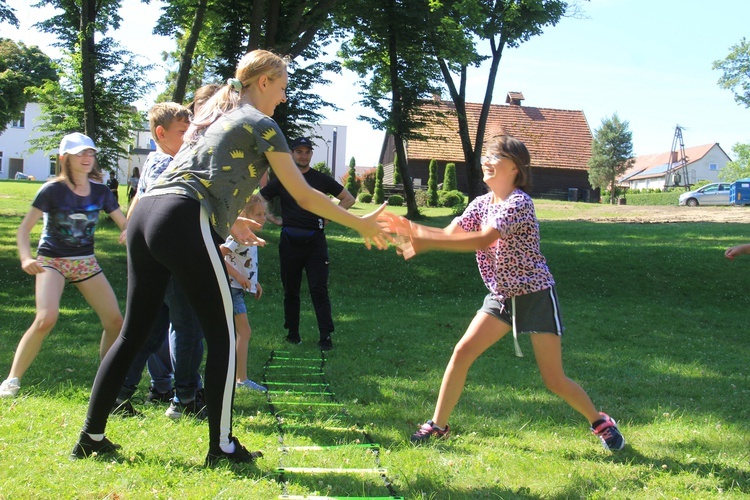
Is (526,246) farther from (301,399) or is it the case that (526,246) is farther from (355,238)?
(355,238)

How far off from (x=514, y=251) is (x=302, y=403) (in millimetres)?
2005

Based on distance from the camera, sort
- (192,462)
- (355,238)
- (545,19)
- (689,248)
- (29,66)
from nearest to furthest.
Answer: (192,462) → (689,248) → (355,238) → (545,19) → (29,66)

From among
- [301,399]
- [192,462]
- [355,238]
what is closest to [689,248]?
[355,238]

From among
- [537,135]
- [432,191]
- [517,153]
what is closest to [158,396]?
[517,153]

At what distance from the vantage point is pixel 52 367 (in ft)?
19.8

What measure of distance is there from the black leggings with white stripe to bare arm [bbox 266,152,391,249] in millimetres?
446

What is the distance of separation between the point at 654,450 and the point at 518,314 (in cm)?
124

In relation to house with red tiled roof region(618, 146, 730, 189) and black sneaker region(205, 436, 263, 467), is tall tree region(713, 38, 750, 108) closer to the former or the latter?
house with red tiled roof region(618, 146, 730, 189)

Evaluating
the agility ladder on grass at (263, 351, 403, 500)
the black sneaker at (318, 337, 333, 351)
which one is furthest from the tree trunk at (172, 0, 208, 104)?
the agility ladder on grass at (263, 351, 403, 500)

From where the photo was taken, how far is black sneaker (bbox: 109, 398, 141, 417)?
4535 mm

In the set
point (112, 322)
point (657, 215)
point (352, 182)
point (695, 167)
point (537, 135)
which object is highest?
point (695, 167)

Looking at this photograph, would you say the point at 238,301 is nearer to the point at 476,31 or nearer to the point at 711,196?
the point at 476,31

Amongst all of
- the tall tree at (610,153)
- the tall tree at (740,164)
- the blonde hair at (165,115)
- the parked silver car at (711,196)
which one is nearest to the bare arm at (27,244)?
the blonde hair at (165,115)

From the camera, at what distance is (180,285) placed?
139 inches
